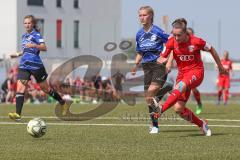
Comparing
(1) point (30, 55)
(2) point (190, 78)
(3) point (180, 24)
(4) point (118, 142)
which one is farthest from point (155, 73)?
(1) point (30, 55)

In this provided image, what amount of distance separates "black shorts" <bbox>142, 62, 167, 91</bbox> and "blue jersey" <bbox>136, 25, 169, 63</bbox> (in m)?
0.11

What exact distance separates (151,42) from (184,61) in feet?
5.26

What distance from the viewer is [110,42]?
72812 mm

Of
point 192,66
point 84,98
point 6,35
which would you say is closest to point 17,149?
point 192,66

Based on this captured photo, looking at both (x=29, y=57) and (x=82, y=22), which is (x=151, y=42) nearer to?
(x=29, y=57)

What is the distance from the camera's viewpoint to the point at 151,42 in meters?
13.5

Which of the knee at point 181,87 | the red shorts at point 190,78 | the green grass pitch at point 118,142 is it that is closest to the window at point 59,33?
the green grass pitch at point 118,142

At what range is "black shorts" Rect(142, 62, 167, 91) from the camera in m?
13.4

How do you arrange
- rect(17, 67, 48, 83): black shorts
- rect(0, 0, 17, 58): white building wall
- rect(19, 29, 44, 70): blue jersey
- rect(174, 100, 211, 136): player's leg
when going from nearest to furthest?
1. rect(174, 100, 211, 136): player's leg
2. rect(19, 29, 44, 70): blue jersey
3. rect(17, 67, 48, 83): black shorts
4. rect(0, 0, 17, 58): white building wall

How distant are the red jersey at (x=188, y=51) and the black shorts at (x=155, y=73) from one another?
141 cm

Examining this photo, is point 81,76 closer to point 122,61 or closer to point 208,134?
point 122,61

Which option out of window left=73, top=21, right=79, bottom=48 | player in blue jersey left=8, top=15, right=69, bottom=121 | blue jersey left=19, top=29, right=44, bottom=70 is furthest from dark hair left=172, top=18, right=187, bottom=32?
window left=73, top=21, right=79, bottom=48

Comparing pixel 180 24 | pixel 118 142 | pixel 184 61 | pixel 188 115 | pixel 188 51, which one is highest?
pixel 180 24

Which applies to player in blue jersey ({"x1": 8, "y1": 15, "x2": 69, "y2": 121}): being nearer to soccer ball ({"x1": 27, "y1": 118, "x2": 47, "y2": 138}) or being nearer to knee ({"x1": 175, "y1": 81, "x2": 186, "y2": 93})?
soccer ball ({"x1": 27, "y1": 118, "x2": 47, "y2": 138})
